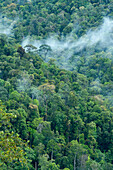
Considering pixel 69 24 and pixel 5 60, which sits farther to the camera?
pixel 69 24

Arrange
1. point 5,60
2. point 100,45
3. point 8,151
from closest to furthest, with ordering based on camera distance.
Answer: point 8,151
point 5,60
point 100,45

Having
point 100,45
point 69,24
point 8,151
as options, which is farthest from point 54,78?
point 8,151

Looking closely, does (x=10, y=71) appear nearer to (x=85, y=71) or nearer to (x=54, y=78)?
(x=54, y=78)

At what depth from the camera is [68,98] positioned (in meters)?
22.3

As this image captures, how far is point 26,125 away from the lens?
17891 millimetres

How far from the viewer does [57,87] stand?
2434 cm

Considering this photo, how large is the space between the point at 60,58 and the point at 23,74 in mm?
12007

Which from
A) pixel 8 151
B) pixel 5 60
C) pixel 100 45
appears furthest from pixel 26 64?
pixel 8 151

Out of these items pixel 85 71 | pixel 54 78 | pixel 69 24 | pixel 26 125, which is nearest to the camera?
pixel 26 125

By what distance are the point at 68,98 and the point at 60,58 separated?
12.3m

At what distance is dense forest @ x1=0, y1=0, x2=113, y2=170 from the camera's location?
17109 millimetres

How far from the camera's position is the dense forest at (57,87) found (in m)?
17.1

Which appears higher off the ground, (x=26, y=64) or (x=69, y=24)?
(x=69, y=24)

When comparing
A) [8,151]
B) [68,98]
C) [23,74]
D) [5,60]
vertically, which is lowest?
[8,151]
